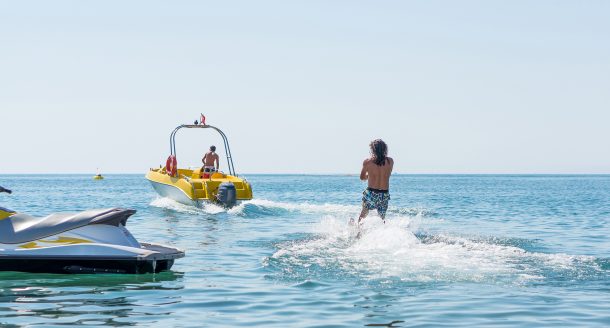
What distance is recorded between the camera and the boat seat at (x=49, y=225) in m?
10.6

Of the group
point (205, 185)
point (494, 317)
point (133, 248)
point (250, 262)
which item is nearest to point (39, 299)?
point (133, 248)

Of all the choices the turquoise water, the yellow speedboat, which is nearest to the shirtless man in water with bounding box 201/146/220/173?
the yellow speedboat

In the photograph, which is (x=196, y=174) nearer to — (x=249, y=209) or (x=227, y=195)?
(x=249, y=209)

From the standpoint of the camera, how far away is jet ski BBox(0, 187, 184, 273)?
1052cm

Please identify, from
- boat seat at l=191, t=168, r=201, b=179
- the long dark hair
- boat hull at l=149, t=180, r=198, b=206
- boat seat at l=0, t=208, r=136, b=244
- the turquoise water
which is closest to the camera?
the turquoise water

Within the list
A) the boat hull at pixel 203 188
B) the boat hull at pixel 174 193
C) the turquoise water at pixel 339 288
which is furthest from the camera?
the boat hull at pixel 174 193

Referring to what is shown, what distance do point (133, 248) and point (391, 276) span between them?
3.45 metres

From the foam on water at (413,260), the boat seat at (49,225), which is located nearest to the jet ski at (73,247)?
the boat seat at (49,225)

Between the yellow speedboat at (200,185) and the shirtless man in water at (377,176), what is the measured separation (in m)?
11.6

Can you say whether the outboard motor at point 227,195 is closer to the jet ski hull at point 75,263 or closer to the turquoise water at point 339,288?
the turquoise water at point 339,288

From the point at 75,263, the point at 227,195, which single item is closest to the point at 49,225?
the point at 75,263

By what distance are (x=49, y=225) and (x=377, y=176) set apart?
20.5ft

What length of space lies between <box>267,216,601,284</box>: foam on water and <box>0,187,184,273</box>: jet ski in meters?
2.16

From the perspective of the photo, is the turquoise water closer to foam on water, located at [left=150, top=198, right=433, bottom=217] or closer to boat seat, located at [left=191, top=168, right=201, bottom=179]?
foam on water, located at [left=150, top=198, right=433, bottom=217]
